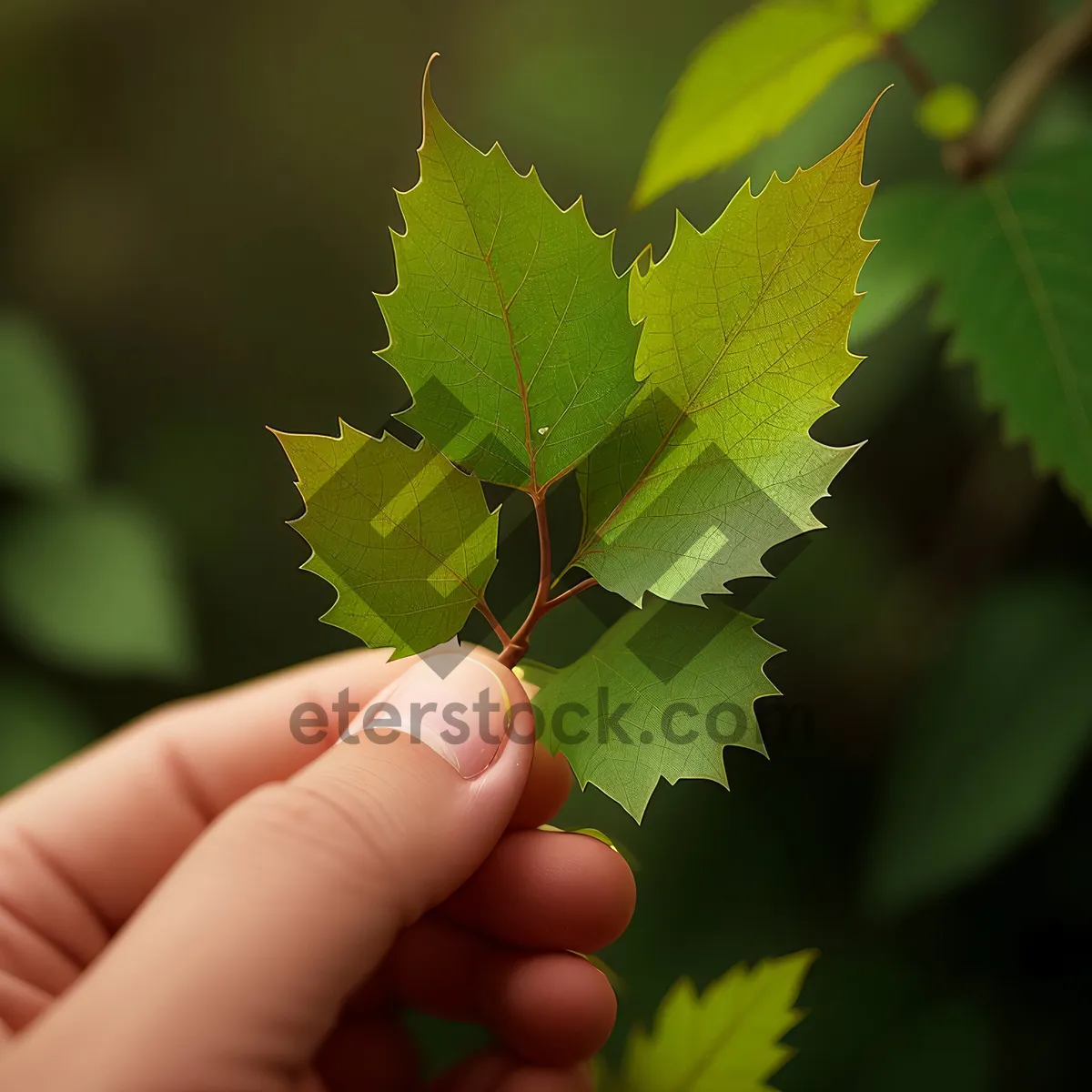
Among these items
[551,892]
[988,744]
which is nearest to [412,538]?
[551,892]

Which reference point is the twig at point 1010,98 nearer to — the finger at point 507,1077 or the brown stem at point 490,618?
the brown stem at point 490,618

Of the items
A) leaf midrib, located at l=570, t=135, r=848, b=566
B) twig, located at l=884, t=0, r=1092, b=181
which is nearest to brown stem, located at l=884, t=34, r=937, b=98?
twig, located at l=884, t=0, r=1092, b=181

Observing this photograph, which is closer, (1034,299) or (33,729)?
(1034,299)

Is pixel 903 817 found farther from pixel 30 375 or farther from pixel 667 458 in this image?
pixel 30 375

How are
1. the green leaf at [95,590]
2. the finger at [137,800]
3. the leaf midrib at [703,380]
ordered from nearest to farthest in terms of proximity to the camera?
the leaf midrib at [703,380], the finger at [137,800], the green leaf at [95,590]

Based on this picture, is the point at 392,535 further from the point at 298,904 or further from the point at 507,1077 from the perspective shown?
the point at 507,1077

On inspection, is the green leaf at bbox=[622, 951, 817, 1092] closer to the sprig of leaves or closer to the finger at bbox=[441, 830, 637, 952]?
the finger at bbox=[441, 830, 637, 952]

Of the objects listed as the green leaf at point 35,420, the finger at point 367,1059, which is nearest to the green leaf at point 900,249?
the finger at point 367,1059
